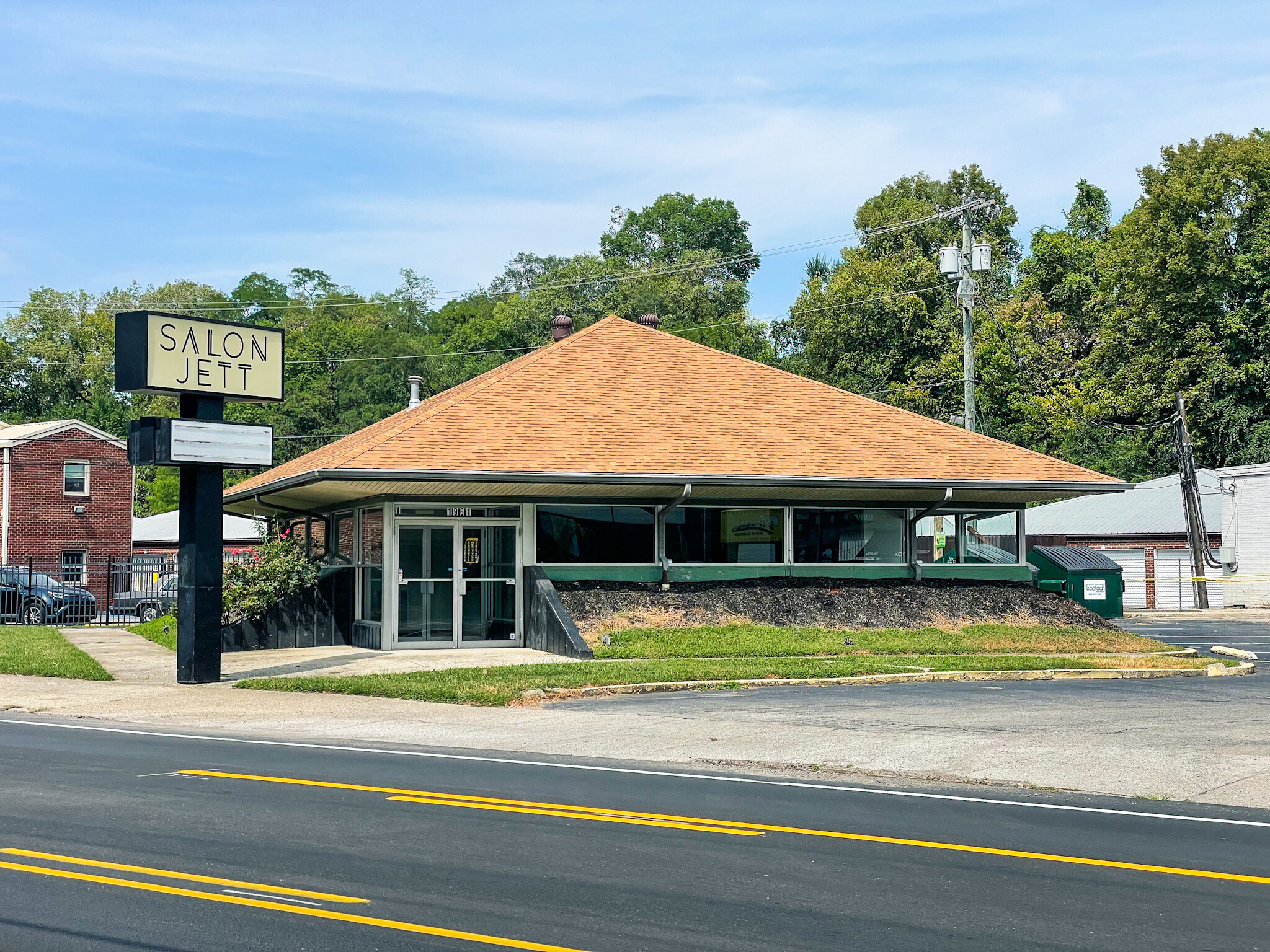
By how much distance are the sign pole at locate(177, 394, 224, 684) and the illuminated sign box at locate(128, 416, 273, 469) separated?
26 centimetres

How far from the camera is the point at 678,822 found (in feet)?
31.0

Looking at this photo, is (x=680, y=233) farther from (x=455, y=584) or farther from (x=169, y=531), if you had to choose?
(x=455, y=584)

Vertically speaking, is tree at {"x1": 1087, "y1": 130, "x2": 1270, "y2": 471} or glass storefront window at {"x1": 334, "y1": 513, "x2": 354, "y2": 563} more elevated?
tree at {"x1": 1087, "y1": 130, "x2": 1270, "y2": 471}

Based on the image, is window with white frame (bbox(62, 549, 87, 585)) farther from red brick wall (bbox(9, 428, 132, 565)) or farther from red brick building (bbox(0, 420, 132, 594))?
red brick wall (bbox(9, 428, 132, 565))

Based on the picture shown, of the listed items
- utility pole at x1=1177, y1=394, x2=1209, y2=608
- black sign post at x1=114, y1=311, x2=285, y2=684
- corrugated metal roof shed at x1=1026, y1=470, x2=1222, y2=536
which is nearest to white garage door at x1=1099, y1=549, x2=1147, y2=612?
corrugated metal roof shed at x1=1026, y1=470, x2=1222, y2=536

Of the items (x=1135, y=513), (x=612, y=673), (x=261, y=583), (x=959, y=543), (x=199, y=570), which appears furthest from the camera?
(x=1135, y=513)

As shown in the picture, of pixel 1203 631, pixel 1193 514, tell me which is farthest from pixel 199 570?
pixel 1193 514

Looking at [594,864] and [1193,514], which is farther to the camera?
[1193,514]

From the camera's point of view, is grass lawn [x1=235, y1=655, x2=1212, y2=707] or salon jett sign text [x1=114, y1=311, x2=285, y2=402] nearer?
grass lawn [x1=235, y1=655, x2=1212, y2=707]

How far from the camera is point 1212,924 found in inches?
269

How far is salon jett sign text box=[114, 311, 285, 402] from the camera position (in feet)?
63.3

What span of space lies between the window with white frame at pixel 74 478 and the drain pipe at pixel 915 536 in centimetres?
3914

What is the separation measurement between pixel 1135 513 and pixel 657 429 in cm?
3010

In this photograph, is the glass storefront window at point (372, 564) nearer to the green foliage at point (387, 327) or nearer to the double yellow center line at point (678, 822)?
the double yellow center line at point (678, 822)
